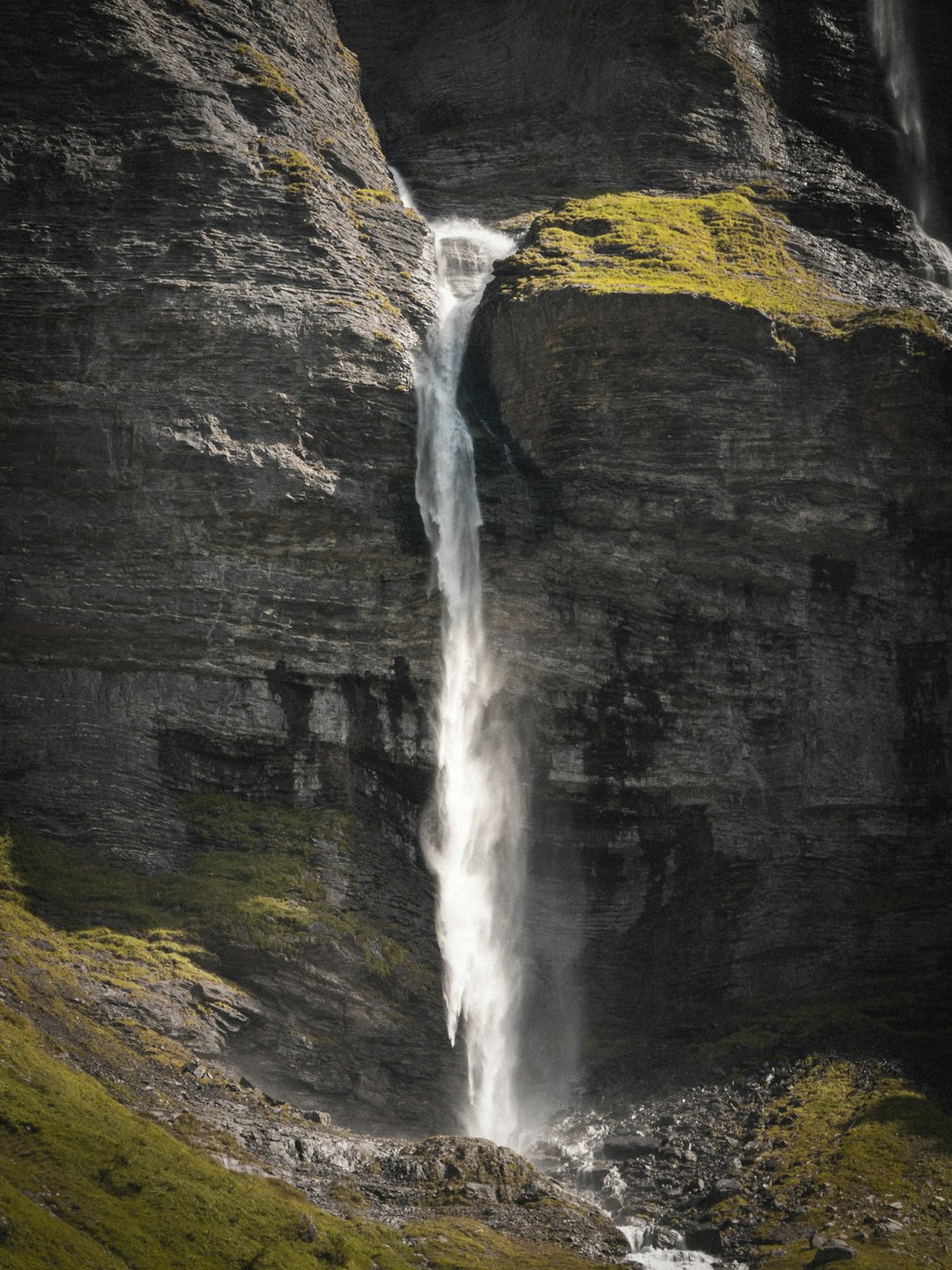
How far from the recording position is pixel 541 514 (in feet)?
131

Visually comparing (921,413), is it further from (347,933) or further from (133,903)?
(133,903)

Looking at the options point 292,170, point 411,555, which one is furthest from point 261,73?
point 411,555

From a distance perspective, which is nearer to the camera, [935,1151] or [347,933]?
[935,1151]

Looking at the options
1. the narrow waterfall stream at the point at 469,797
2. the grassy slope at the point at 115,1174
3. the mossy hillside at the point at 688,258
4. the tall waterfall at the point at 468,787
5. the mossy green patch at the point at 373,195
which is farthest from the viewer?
the mossy green patch at the point at 373,195

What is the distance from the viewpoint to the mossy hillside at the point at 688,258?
134 ft

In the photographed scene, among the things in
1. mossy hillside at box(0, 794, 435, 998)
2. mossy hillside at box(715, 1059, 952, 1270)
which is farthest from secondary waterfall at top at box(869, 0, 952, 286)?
mossy hillside at box(0, 794, 435, 998)

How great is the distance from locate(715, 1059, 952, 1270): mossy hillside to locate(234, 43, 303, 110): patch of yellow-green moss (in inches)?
1254

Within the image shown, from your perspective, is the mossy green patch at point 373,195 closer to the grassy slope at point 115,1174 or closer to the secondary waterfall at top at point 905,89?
the secondary waterfall at top at point 905,89

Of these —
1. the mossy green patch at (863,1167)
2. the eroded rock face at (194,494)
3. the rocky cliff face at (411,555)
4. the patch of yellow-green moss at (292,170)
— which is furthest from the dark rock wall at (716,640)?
the patch of yellow-green moss at (292,170)

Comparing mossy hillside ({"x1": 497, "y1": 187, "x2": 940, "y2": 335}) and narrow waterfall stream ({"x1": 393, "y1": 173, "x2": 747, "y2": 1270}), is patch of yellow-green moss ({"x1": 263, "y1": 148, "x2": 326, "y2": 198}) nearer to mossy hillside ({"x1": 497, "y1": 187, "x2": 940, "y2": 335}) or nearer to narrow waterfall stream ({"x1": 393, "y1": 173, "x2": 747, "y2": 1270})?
narrow waterfall stream ({"x1": 393, "y1": 173, "x2": 747, "y2": 1270})

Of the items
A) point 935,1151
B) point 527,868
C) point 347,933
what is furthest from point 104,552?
point 935,1151

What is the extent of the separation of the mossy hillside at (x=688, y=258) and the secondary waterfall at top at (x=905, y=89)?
924 cm

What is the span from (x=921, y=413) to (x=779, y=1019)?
1755cm

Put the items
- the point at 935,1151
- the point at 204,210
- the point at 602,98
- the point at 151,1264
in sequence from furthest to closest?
the point at 602,98 < the point at 204,210 < the point at 935,1151 < the point at 151,1264
